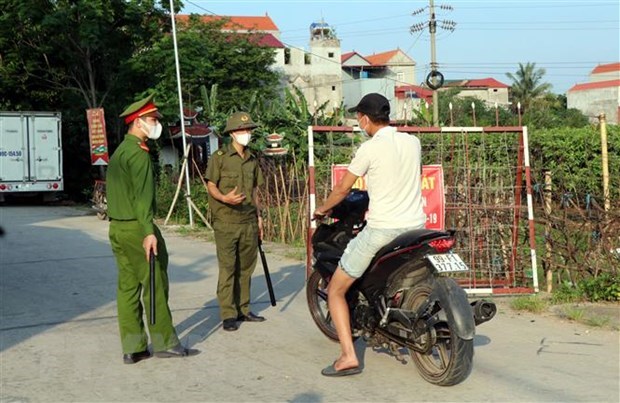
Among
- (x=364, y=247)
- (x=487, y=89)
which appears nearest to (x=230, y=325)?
(x=364, y=247)

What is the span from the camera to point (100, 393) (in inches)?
187

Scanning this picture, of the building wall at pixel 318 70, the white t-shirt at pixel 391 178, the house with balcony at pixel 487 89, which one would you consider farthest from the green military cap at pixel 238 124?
the house with balcony at pixel 487 89

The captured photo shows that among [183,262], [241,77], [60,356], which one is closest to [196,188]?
[183,262]

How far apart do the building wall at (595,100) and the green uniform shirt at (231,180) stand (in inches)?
2728

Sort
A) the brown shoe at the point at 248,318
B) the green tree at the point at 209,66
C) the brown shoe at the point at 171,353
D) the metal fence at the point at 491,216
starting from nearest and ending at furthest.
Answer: the brown shoe at the point at 171,353 < the brown shoe at the point at 248,318 < the metal fence at the point at 491,216 < the green tree at the point at 209,66

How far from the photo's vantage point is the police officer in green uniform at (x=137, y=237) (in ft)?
17.4

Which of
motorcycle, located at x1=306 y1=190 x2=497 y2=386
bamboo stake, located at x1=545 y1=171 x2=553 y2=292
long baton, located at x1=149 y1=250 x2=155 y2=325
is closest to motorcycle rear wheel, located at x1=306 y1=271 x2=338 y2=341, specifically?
motorcycle, located at x1=306 y1=190 x2=497 y2=386

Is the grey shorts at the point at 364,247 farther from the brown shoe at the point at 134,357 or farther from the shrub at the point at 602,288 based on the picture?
the shrub at the point at 602,288

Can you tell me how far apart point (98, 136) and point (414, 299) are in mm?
17902

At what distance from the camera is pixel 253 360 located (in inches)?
217

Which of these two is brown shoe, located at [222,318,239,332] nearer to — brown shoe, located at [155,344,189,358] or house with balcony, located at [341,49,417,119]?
brown shoe, located at [155,344,189,358]

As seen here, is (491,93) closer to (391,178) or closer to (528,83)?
(528,83)

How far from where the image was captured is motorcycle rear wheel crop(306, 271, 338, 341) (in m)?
5.91

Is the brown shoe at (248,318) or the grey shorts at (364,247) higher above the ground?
the grey shorts at (364,247)
